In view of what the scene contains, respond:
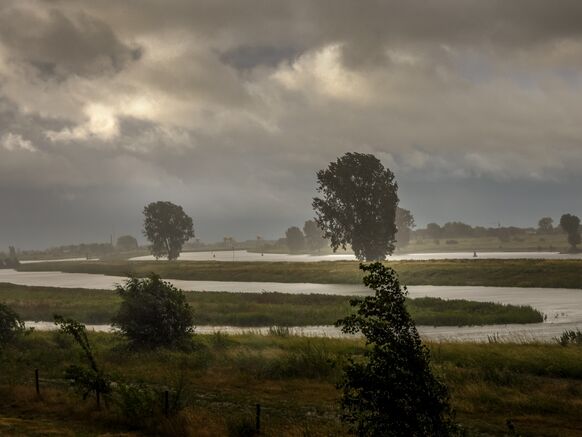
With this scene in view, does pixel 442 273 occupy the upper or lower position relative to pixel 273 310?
upper

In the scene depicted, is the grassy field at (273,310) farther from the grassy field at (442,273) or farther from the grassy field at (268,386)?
the grassy field at (268,386)

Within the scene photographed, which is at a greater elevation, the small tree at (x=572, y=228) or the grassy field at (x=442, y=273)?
the small tree at (x=572, y=228)

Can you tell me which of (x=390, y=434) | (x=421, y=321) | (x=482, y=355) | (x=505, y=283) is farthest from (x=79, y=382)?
(x=505, y=283)

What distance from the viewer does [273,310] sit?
170 ft

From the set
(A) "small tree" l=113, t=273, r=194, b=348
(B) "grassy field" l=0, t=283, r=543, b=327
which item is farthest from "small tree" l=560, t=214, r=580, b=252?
(A) "small tree" l=113, t=273, r=194, b=348

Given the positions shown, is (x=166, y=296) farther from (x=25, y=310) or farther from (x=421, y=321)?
(x=25, y=310)

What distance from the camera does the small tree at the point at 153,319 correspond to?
30.6 metres

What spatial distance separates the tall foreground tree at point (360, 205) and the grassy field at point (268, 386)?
60753mm

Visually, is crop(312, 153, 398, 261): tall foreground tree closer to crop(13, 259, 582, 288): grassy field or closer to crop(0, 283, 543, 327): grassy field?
crop(13, 259, 582, 288): grassy field

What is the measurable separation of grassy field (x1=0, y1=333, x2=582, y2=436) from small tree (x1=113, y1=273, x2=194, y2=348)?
1259 mm

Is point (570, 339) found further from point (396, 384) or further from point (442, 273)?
point (442, 273)

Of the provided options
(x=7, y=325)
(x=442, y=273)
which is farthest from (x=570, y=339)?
(x=442, y=273)

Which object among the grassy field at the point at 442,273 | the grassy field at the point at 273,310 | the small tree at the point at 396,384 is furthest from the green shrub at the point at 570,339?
the grassy field at the point at 442,273

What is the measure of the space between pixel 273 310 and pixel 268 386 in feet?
95.2
